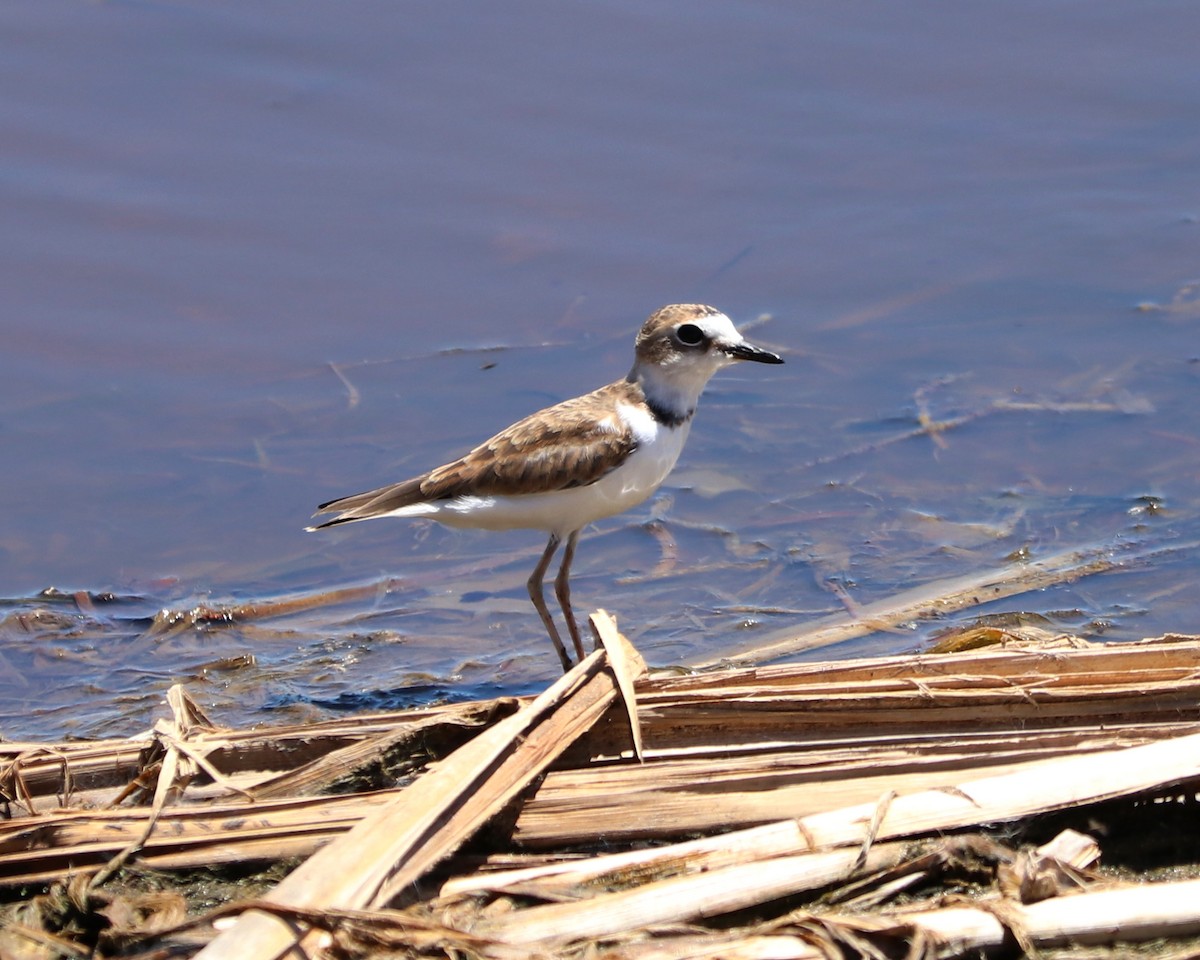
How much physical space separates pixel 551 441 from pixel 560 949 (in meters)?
3.08

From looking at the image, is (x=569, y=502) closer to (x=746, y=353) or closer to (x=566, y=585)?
(x=566, y=585)

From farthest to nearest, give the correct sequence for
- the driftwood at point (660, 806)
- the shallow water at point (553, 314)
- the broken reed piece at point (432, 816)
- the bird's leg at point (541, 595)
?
1. the shallow water at point (553, 314)
2. the bird's leg at point (541, 595)
3. the driftwood at point (660, 806)
4. the broken reed piece at point (432, 816)

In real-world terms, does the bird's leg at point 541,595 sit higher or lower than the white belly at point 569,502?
lower

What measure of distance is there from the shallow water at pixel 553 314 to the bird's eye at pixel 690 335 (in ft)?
3.78

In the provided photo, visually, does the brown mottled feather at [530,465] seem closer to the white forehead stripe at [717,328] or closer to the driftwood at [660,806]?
the white forehead stripe at [717,328]

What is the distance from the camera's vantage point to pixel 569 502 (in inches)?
235

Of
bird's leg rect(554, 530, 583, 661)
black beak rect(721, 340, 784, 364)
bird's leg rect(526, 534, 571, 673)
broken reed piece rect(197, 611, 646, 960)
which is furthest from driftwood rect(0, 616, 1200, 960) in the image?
black beak rect(721, 340, 784, 364)

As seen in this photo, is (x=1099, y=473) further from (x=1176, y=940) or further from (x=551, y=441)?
(x=1176, y=940)

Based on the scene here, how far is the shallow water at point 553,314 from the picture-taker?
6.66 metres

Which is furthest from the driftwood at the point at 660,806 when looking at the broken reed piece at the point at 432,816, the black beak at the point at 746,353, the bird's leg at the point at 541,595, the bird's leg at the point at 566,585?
the black beak at the point at 746,353

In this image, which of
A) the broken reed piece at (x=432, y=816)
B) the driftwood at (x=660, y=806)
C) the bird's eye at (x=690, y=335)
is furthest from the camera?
the bird's eye at (x=690, y=335)

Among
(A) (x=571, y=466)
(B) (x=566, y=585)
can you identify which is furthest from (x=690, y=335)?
(B) (x=566, y=585)

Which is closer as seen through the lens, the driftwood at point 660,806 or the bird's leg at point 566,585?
the driftwood at point 660,806

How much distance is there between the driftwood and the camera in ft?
10.1
